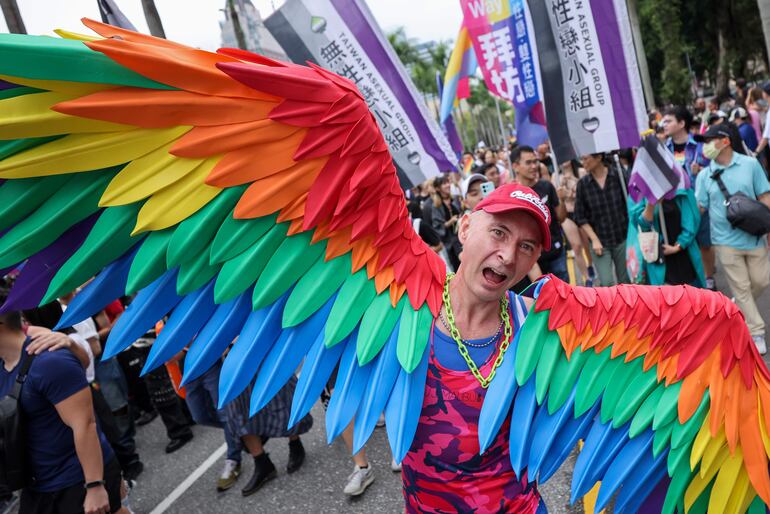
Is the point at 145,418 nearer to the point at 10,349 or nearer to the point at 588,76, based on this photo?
the point at 10,349

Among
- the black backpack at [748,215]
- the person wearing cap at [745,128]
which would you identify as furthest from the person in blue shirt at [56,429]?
the person wearing cap at [745,128]

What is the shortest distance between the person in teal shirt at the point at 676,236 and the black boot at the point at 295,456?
2824 millimetres

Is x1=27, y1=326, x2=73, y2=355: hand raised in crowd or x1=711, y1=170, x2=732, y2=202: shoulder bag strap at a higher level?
x1=27, y1=326, x2=73, y2=355: hand raised in crowd

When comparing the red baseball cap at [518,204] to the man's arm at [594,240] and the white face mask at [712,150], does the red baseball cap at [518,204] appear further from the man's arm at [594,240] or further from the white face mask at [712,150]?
the man's arm at [594,240]

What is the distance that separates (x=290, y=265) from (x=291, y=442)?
2.75 meters

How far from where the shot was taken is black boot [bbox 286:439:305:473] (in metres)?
4.02

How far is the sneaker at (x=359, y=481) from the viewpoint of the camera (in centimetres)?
352

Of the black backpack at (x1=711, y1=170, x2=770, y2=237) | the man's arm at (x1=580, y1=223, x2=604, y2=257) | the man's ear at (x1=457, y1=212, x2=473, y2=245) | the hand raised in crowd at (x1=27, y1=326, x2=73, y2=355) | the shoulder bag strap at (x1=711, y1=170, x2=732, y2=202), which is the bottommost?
the man's arm at (x1=580, y1=223, x2=604, y2=257)

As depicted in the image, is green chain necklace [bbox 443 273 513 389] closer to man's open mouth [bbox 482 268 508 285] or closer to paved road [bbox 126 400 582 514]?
man's open mouth [bbox 482 268 508 285]

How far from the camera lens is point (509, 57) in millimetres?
7773

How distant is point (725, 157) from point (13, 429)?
15.5 ft

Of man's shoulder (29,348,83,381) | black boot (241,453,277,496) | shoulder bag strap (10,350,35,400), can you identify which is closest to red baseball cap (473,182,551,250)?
man's shoulder (29,348,83,381)

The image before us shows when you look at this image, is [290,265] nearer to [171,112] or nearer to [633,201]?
[171,112]

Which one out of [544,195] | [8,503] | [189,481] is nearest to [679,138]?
[544,195]
